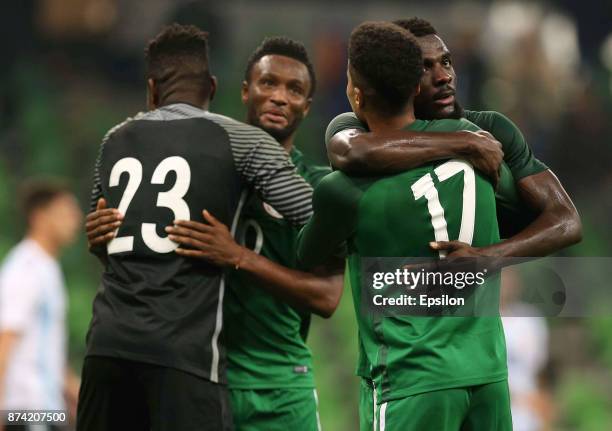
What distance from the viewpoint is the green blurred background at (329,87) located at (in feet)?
30.3

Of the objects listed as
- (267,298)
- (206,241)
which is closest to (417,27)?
(206,241)

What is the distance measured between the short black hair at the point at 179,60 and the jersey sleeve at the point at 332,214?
834mm

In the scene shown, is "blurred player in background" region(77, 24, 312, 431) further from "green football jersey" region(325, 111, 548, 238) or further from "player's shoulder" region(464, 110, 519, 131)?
"player's shoulder" region(464, 110, 519, 131)

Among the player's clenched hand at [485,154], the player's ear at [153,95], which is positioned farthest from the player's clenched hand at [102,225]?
the player's clenched hand at [485,154]

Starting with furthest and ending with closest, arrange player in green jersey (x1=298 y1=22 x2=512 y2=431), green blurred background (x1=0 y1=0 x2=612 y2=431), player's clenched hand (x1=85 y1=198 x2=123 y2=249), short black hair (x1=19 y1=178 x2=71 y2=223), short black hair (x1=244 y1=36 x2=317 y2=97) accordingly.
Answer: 1. green blurred background (x1=0 y1=0 x2=612 y2=431)
2. short black hair (x1=19 y1=178 x2=71 y2=223)
3. short black hair (x1=244 y1=36 x2=317 y2=97)
4. player's clenched hand (x1=85 y1=198 x2=123 y2=249)
5. player in green jersey (x1=298 y1=22 x2=512 y2=431)

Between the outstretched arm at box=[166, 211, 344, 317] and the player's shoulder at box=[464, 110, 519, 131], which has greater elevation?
the player's shoulder at box=[464, 110, 519, 131]

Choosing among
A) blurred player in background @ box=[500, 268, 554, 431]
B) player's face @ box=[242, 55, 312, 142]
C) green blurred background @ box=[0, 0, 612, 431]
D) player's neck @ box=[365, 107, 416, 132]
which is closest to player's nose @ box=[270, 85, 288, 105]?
player's face @ box=[242, 55, 312, 142]

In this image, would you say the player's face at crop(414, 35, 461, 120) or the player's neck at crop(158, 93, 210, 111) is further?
the player's neck at crop(158, 93, 210, 111)

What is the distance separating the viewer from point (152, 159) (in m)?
3.80

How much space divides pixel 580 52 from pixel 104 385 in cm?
988

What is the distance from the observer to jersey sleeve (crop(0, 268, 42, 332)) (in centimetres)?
601

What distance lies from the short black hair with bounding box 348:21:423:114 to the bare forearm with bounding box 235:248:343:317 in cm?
78

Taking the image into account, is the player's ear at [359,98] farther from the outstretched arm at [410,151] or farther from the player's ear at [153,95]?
the player's ear at [153,95]

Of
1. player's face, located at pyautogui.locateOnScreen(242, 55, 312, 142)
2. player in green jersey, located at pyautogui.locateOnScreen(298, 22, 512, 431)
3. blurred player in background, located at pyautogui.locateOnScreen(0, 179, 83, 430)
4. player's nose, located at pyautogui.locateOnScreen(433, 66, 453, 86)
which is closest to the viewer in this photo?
player in green jersey, located at pyautogui.locateOnScreen(298, 22, 512, 431)
